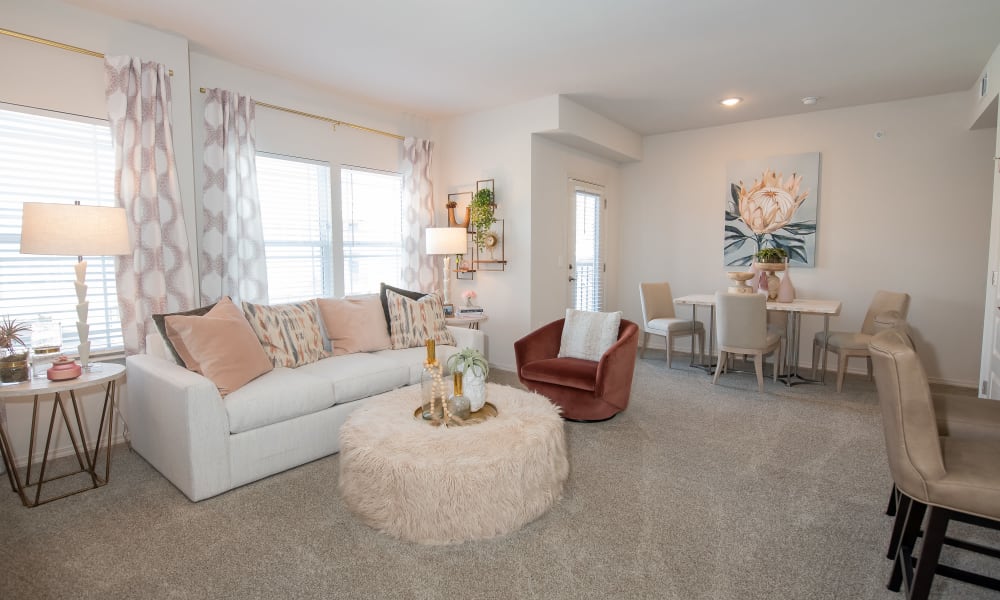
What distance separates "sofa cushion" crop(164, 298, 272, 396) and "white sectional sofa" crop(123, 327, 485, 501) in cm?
7

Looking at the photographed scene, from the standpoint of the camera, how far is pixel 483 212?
5160 mm

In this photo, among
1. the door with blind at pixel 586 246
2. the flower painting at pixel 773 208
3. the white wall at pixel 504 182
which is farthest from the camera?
the door with blind at pixel 586 246

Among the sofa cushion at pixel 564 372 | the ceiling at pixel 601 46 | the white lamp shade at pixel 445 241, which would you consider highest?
the ceiling at pixel 601 46

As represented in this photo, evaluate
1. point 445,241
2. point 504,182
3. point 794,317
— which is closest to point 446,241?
point 445,241

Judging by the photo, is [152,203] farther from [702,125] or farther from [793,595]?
[702,125]

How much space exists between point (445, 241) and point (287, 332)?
6.14 feet

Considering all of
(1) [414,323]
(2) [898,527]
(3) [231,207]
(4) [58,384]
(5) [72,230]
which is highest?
(3) [231,207]

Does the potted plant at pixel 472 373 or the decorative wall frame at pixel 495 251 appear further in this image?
the decorative wall frame at pixel 495 251

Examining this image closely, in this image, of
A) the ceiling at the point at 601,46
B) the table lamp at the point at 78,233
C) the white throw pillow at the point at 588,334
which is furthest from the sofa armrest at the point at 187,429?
the white throw pillow at the point at 588,334

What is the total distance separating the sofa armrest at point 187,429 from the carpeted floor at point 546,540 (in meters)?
0.10

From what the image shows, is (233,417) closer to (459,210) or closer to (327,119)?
(327,119)

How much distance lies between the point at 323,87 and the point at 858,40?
4.27m

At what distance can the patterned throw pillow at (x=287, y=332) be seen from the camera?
335 centimetres

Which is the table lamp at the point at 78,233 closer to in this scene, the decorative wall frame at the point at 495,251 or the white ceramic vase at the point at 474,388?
the white ceramic vase at the point at 474,388
